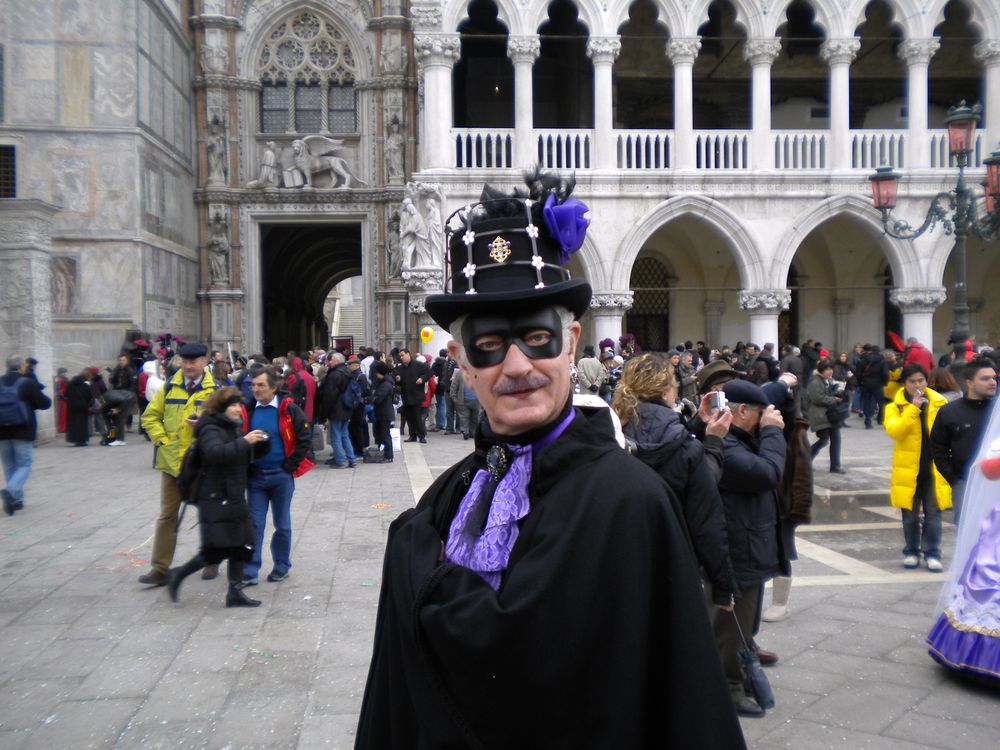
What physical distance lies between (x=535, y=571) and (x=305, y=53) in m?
23.4

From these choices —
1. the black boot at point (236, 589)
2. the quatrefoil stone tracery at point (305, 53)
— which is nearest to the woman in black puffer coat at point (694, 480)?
the black boot at point (236, 589)

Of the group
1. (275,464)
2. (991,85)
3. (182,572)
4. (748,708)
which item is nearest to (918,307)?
(991,85)

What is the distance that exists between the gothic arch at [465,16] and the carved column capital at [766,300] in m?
7.61

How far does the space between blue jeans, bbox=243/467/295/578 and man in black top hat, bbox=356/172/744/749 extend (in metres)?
4.77

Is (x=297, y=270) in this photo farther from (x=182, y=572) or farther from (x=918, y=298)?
(x=182, y=572)

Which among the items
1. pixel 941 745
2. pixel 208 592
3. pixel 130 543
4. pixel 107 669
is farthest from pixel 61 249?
pixel 941 745

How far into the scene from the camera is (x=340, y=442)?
12.6 meters

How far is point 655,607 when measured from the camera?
1663 mm

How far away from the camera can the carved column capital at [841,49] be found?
18656mm

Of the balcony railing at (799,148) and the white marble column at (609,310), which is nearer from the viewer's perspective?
the white marble column at (609,310)

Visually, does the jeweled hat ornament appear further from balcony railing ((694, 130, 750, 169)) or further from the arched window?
the arched window

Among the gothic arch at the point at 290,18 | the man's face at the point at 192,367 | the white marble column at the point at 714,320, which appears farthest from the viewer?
the white marble column at the point at 714,320

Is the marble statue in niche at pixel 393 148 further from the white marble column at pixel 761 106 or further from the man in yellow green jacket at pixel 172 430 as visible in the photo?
the man in yellow green jacket at pixel 172 430

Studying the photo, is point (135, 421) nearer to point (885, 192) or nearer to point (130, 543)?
point (130, 543)
